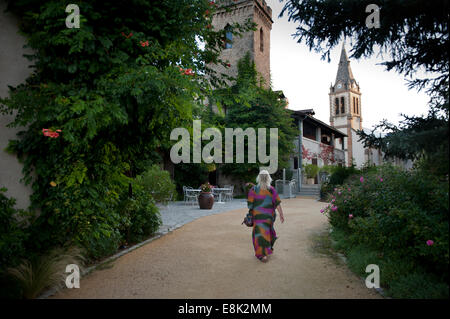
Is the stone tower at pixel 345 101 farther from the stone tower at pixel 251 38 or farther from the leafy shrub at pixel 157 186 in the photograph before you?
the leafy shrub at pixel 157 186

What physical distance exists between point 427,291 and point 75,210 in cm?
450

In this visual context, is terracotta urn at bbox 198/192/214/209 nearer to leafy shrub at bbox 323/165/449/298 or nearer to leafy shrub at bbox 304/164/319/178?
leafy shrub at bbox 323/165/449/298

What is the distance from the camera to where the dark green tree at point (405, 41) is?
327 centimetres

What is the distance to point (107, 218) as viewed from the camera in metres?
4.67

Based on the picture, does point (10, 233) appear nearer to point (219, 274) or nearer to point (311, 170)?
point (219, 274)

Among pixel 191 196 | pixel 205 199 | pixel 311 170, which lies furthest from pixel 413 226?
pixel 311 170

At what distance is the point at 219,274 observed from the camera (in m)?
4.26

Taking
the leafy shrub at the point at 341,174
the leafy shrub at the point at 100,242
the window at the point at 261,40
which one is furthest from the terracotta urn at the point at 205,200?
the window at the point at 261,40

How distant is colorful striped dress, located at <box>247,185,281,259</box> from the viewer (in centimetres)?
503

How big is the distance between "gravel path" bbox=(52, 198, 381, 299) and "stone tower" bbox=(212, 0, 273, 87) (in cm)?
1847

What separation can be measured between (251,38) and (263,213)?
68.7ft

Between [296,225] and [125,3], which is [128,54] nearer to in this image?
[125,3]
